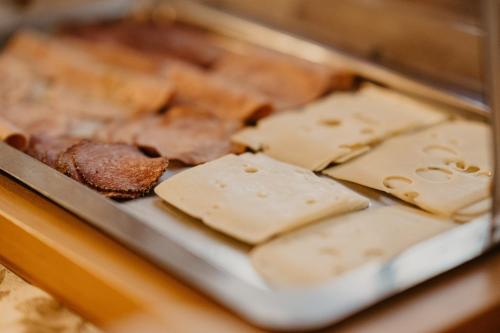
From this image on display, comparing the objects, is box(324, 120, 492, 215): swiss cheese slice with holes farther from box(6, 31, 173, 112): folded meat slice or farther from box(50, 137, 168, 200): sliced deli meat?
box(6, 31, 173, 112): folded meat slice

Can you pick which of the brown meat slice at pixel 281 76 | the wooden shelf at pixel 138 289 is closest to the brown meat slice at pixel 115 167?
the wooden shelf at pixel 138 289

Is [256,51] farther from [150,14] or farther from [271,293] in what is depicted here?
[271,293]

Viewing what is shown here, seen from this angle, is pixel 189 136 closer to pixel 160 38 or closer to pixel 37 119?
pixel 37 119

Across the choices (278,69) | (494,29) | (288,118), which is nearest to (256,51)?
(278,69)

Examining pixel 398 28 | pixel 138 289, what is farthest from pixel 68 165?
pixel 398 28

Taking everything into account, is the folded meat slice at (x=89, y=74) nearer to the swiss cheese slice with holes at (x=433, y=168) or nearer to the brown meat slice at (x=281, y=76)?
the brown meat slice at (x=281, y=76)

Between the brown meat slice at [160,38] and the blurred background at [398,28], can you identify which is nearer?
the blurred background at [398,28]
